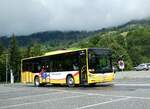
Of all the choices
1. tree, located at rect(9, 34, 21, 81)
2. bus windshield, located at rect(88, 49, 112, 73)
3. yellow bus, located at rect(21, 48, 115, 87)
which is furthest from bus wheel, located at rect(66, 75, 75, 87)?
tree, located at rect(9, 34, 21, 81)

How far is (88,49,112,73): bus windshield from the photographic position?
98.1ft

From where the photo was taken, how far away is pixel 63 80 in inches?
1307

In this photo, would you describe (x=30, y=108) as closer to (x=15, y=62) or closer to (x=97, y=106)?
(x=97, y=106)

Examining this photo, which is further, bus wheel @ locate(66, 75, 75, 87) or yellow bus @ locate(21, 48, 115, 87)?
bus wheel @ locate(66, 75, 75, 87)

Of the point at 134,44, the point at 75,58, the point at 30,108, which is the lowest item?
the point at 30,108

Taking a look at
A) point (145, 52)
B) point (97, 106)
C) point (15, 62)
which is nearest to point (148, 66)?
point (15, 62)

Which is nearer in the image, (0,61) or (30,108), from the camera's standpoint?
(30,108)

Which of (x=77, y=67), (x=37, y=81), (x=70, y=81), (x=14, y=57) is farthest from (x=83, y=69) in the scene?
(x=14, y=57)

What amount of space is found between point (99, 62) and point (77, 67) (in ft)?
6.41

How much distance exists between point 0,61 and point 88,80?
97.4m

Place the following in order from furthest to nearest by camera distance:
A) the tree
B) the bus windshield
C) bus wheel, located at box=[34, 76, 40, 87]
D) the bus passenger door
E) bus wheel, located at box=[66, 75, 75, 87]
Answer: the tree, bus wheel, located at box=[34, 76, 40, 87], bus wheel, located at box=[66, 75, 75, 87], the bus passenger door, the bus windshield

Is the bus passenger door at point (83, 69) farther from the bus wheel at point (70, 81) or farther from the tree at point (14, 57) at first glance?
the tree at point (14, 57)

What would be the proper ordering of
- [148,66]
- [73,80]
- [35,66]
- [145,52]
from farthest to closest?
1. [145,52]
2. [148,66]
3. [35,66]
4. [73,80]

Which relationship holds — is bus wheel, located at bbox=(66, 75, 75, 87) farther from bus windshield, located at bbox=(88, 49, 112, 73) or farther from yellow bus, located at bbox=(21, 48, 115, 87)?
bus windshield, located at bbox=(88, 49, 112, 73)
